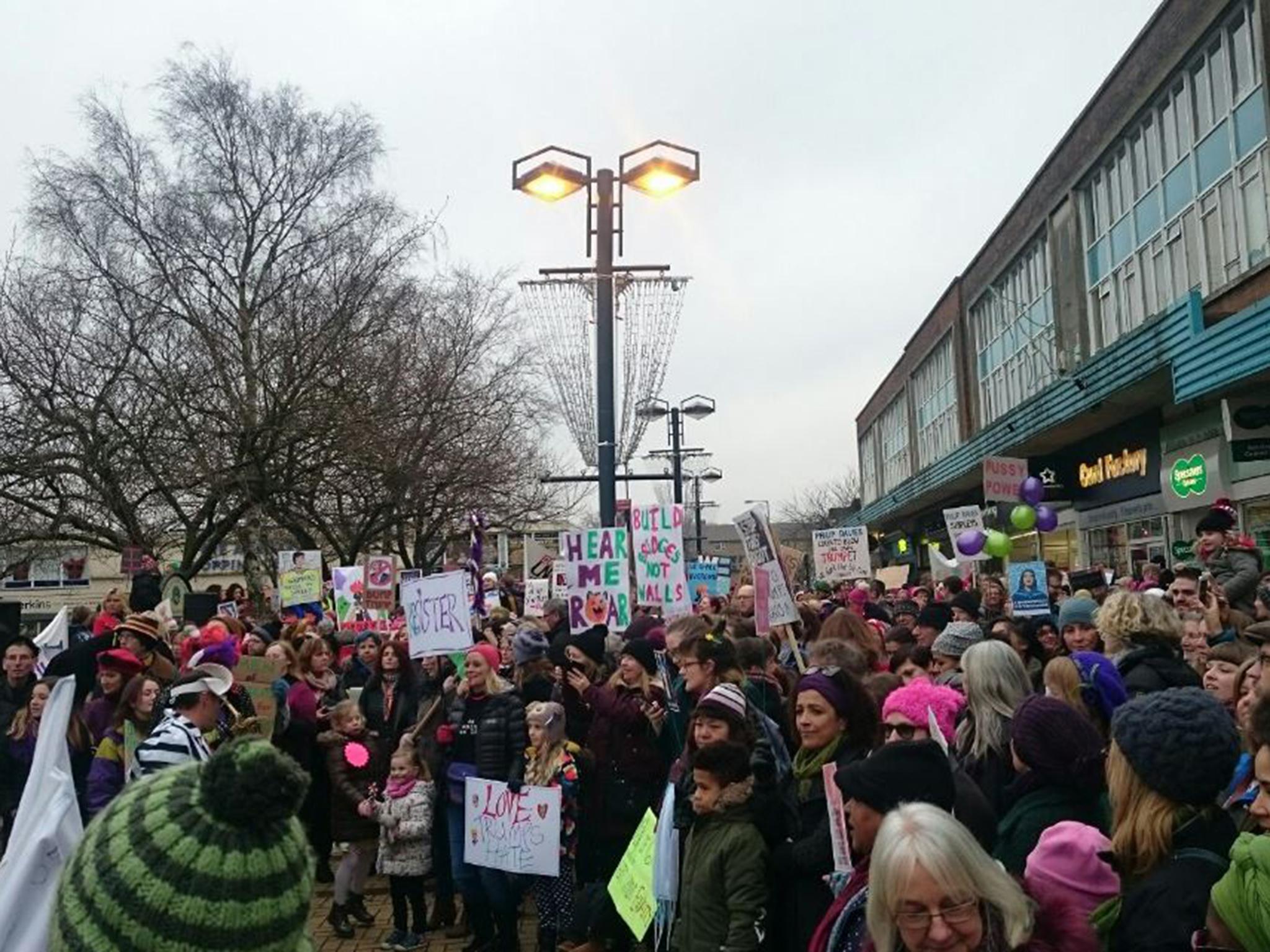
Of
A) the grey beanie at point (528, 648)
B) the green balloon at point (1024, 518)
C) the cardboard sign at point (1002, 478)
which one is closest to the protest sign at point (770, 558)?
the grey beanie at point (528, 648)

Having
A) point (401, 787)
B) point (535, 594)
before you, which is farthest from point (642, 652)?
point (535, 594)

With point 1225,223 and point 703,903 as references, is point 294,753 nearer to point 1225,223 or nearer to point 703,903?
point 703,903

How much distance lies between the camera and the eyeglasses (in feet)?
8.09

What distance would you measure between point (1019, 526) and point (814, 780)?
1306 cm

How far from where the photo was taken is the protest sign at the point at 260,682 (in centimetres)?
732

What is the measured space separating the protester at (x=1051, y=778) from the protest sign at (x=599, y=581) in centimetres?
624

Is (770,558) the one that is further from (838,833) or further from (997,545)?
(997,545)

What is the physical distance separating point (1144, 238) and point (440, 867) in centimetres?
1767

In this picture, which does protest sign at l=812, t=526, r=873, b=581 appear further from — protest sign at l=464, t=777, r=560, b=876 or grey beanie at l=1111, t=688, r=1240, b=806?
→ grey beanie at l=1111, t=688, r=1240, b=806

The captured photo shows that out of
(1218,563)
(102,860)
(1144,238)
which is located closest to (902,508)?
(1144,238)

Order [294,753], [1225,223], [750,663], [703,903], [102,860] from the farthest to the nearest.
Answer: [1225,223] → [294,753] → [750,663] → [703,903] → [102,860]

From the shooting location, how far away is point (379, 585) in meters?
15.9

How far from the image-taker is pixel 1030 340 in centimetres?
2714

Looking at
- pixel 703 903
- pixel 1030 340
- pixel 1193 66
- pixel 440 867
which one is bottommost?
pixel 440 867
